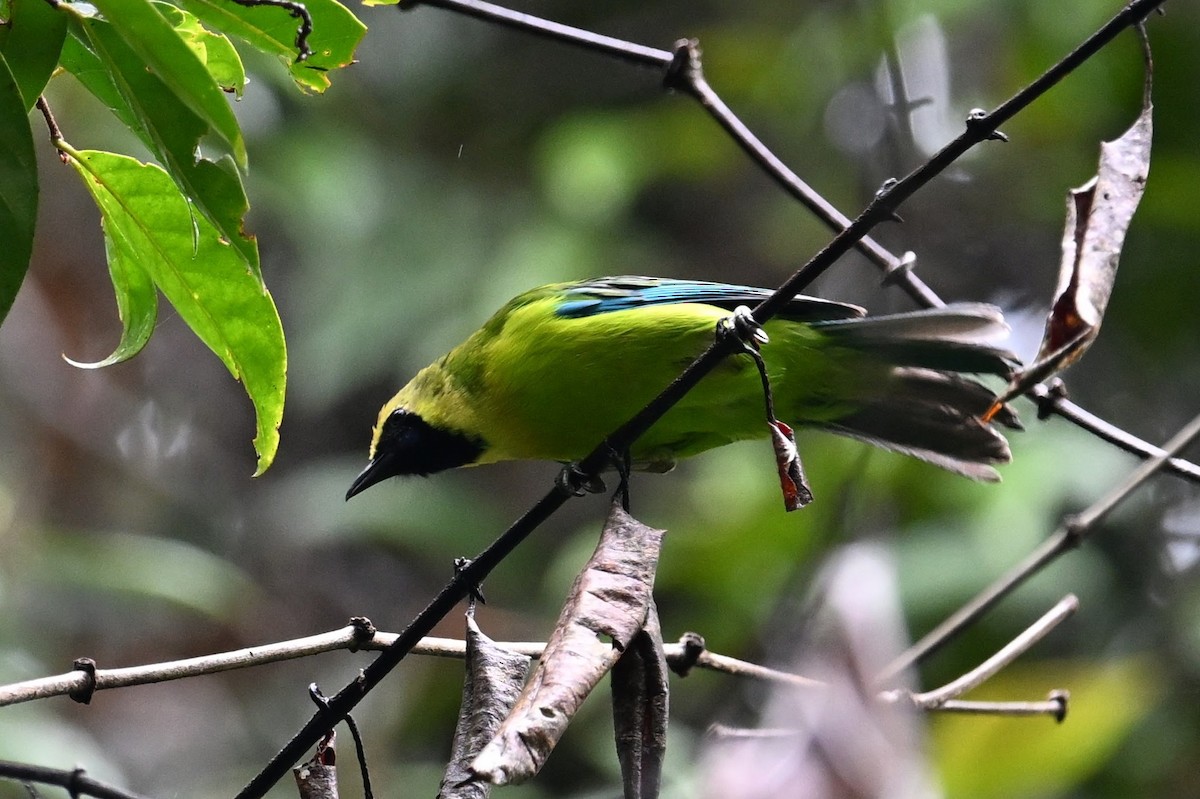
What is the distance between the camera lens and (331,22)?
1.89 m

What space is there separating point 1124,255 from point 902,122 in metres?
3.81

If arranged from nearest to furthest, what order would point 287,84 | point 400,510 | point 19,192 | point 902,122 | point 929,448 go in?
point 19,192
point 902,122
point 929,448
point 287,84
point 400,510

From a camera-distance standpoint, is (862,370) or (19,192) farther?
(862,370)

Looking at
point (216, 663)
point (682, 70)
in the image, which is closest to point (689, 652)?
point (216, 663)

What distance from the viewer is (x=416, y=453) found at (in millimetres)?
3916

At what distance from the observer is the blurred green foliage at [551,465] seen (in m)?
4.75

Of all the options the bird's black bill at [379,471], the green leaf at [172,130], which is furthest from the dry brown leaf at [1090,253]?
the bird's black bill at [379,471]

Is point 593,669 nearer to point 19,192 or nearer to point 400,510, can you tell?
point 19,192

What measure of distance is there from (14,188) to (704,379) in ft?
6.50

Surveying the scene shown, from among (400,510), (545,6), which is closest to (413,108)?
(545,6)

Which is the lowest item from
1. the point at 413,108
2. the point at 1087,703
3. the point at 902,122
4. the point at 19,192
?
the point at 19,192

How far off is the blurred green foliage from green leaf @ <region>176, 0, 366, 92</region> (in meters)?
1.70

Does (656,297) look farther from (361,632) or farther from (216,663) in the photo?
(216,663)

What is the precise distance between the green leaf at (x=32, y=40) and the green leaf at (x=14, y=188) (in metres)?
0.04
